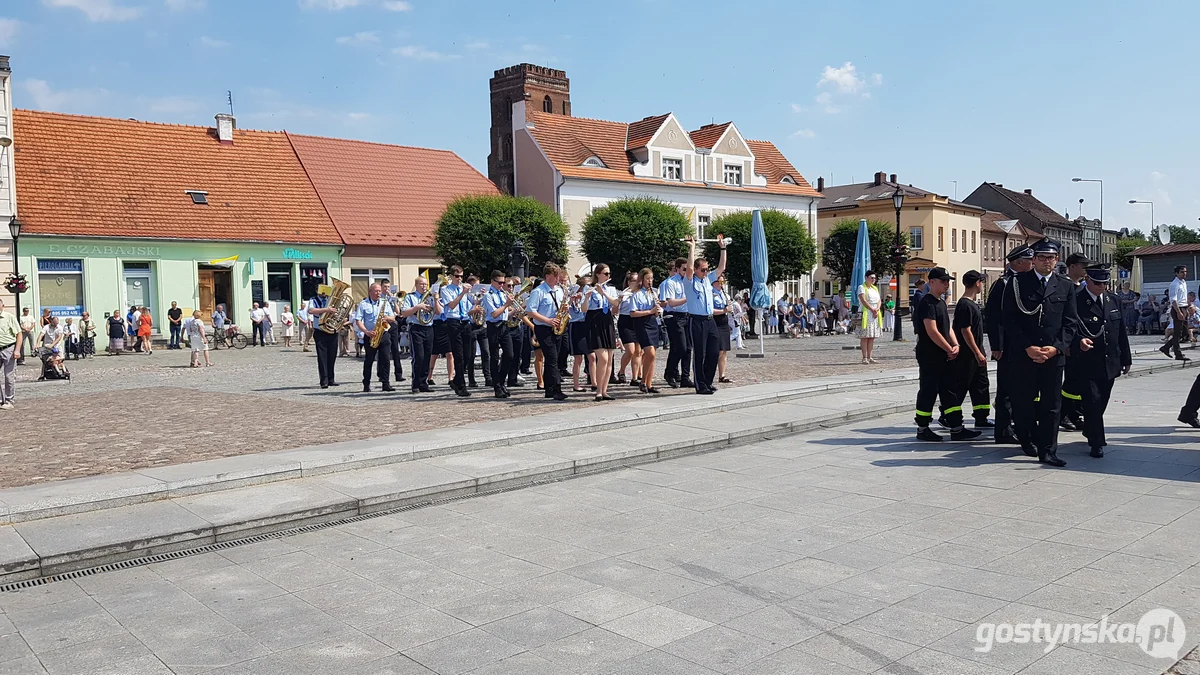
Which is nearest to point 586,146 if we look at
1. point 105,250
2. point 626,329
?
point 105,250

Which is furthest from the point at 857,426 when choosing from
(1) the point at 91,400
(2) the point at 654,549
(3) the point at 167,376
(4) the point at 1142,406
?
(3) the point at 167,376

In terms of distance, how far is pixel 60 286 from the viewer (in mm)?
32531

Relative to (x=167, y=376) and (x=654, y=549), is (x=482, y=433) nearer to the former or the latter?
(x=654, y=549)

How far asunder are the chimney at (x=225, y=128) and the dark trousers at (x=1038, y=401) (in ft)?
125

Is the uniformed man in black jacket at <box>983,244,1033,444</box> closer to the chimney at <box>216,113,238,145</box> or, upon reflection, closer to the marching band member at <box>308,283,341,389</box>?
the marching band member at <box>308,283,341,389</box>

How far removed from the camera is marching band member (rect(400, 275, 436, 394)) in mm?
14711

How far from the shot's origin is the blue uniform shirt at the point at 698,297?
43.1 ft

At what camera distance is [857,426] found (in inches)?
442

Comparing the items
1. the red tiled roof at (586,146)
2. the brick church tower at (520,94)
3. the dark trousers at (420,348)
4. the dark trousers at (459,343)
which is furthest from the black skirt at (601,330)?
the brick church tower at (520,94)

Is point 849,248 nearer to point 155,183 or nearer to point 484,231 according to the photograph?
point 484,231

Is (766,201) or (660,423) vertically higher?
(766,201)

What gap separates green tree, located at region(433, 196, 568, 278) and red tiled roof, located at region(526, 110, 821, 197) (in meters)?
9.03

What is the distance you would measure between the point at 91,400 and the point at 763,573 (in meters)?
13.6

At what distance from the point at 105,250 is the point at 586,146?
2493 centimetres
